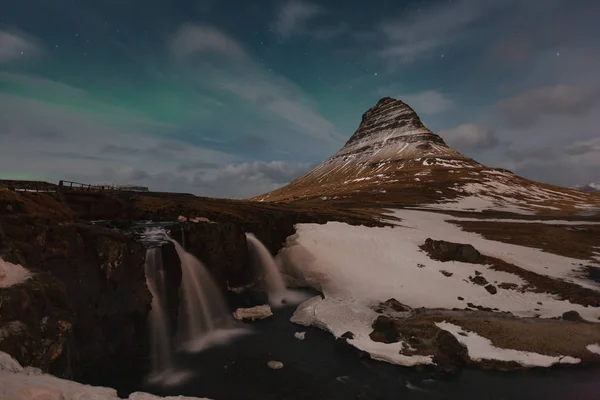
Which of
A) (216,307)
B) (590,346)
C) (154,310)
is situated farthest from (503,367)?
(154,310)

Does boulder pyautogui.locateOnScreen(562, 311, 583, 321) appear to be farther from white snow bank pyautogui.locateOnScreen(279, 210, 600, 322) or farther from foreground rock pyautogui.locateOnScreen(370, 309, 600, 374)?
foreground rock pyautogui.locateOnScreen(370, 309, 600, 374)

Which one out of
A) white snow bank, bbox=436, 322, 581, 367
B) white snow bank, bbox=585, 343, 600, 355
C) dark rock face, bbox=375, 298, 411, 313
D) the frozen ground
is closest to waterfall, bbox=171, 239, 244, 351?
the frozen ground

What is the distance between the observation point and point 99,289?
1011 inches

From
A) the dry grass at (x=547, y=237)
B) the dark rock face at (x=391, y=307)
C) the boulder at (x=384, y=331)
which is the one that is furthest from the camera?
the dry grass at (x=547, y=237)

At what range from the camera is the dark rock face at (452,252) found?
159 ft

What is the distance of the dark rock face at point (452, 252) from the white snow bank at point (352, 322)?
18.5 meters

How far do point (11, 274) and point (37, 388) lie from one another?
992 centimetres

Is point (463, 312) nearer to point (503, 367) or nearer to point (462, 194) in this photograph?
point (503, 367)

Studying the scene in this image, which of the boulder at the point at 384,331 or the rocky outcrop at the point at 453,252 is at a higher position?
the rocky outcrop at the point at 453,252

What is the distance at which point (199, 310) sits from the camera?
1312 inches

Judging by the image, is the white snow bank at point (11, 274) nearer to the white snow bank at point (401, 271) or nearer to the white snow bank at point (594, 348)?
the white snow bank at point (401, 271)

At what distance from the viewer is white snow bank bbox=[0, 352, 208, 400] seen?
39.0 feet

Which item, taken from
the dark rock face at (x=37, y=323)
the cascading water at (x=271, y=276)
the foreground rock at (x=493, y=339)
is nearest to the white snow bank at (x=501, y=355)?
the foreground rock at (x=493, y=339)

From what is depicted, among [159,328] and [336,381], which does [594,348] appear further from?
[159,328]
